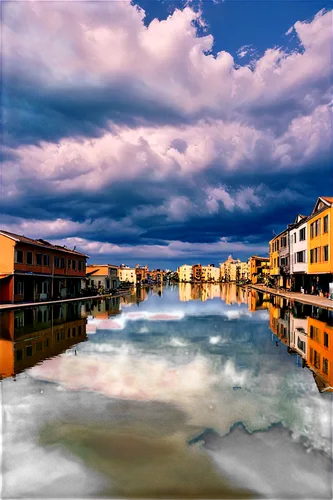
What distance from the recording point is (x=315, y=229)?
47.0m

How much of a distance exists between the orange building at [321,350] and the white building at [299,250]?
3166 cm

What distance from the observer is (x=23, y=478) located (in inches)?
230

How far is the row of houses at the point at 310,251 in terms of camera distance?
4184cm

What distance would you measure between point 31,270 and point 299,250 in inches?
1657

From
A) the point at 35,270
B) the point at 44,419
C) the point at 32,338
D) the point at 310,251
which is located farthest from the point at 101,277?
the point at 44,419

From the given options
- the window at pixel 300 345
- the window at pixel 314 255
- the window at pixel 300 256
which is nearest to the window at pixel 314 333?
the window at pixel 300 345

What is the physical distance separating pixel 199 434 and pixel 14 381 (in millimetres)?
7025

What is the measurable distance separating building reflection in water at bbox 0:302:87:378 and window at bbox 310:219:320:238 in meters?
34.8

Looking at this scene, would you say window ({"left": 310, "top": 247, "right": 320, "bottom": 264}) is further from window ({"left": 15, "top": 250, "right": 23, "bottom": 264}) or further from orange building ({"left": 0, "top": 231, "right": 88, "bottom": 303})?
window ({"left": 15, "top": 250, "right": 23, "bottom": 264})

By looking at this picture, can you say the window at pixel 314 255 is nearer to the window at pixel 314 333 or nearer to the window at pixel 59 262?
the window at pixel 314 333

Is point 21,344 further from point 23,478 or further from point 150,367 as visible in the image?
point 23,478

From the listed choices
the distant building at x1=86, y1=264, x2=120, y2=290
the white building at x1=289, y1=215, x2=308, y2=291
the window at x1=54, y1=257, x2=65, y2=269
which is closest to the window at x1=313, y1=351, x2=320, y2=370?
the white building at x1=289, y1=215, x2=308, y2=291

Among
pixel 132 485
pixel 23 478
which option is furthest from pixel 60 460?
pixel 132 485

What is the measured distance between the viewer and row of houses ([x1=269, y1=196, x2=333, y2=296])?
41844 mm
